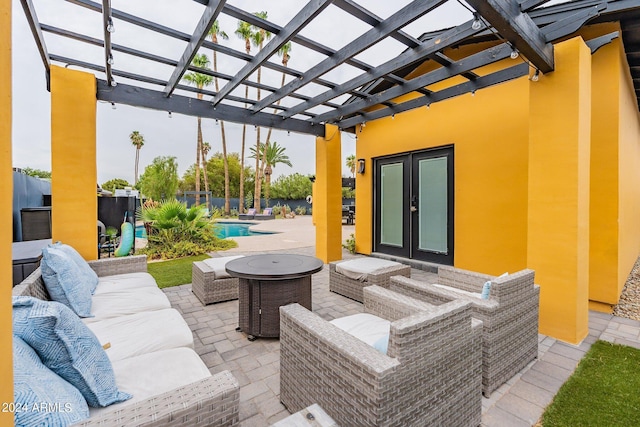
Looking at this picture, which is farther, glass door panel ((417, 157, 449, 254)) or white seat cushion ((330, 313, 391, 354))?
glass door panel ((417, 157, 449, 254))

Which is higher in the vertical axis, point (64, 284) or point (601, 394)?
point (64, 284)

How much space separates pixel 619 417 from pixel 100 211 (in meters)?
9.54

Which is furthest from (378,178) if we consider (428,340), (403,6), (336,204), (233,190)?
(233,190)

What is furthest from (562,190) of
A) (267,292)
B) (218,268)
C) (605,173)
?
(218,268)

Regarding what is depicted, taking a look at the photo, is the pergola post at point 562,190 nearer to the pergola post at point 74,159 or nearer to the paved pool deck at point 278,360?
the paved pool deck at point 278,360

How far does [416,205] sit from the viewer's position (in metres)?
5.93

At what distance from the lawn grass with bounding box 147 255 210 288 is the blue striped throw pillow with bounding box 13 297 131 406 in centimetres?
373

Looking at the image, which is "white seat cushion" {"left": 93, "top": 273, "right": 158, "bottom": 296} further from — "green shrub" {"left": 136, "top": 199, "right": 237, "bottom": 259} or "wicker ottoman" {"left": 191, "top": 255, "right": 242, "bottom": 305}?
"green shrub" {"left": 136, "top": 199, "right": 237, "bottom": 259}

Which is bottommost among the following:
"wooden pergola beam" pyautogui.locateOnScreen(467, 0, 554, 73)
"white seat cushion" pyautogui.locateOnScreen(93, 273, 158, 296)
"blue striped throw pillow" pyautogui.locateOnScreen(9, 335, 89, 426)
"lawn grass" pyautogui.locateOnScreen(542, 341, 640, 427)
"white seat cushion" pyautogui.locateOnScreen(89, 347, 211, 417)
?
"lawn grass" pyautogui.locateOnScreen(542, 341, 640, 427)

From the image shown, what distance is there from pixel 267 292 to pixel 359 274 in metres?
1.43

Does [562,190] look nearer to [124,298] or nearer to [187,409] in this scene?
[187,409]

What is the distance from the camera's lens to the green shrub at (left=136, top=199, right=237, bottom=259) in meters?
7.34

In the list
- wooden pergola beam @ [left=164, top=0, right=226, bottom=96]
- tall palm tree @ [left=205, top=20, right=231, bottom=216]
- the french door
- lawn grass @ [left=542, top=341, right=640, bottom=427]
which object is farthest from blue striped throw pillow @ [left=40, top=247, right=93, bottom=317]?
tall palm tree @ [left=205, top=20, right=231, bottom=216]

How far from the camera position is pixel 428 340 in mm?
1534
